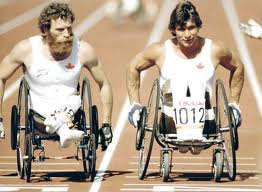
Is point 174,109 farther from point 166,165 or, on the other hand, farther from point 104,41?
point 104,41

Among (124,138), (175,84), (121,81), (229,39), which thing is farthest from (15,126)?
(229,39)

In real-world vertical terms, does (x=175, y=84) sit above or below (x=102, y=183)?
above

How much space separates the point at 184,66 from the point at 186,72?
2.8 inches

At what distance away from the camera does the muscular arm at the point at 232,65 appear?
50.1 ft

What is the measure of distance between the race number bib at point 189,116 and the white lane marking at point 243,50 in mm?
8758

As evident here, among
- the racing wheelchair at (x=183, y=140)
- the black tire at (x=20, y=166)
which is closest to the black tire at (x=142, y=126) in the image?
the racing wheelchair at (x=183, y=140)

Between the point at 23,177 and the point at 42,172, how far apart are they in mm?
834

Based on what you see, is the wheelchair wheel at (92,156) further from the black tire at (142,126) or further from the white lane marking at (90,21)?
the white lane marking at (90,21)

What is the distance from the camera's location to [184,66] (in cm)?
1517

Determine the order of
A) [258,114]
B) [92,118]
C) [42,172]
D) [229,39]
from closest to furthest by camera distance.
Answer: [92,118] → [42,172] → [258,114] → [229,39]

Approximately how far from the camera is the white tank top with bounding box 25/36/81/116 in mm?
14992

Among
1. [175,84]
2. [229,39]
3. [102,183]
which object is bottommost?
[102,183]

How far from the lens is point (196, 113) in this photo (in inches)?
587

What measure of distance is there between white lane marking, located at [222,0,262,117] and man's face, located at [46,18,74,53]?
916 centimetres
